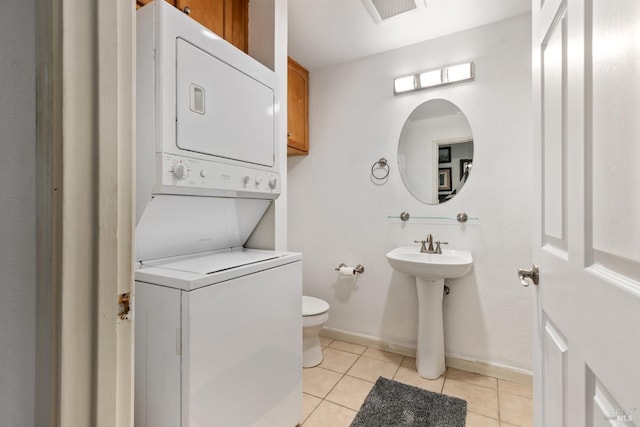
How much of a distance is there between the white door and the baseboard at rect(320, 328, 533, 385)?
1.36 meters

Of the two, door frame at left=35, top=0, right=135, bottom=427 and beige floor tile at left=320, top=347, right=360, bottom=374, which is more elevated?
door frame at left=35, top=0, right=135, bottom=427

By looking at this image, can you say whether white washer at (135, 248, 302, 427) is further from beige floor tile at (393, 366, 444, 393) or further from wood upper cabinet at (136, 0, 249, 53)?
wood upper cabinet at (136, 0, 249, 53)

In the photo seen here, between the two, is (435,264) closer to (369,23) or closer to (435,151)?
(435,151)

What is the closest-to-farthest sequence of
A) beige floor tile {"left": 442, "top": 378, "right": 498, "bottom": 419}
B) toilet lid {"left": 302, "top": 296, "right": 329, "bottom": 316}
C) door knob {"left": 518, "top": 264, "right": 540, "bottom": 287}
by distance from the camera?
door knob {"left": 518, "top": 264, "right": 540, "bottom": 287}
beige floor tile {"left": 442, "top": 378, "right": 498, "bottom": 419}
toilet lid {"left": 302, "top": 296, "right": 329, "bottom": 316}

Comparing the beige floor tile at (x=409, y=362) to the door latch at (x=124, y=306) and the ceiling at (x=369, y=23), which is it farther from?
the ceiling at (x=369, y=23)

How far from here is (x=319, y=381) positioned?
2.08m

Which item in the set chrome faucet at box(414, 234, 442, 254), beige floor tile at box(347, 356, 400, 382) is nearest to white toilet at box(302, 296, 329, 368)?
beige floor tile at box(347, 356, 400, 382)

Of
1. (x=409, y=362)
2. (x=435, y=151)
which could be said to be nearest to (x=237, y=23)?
(x=435, y=151)

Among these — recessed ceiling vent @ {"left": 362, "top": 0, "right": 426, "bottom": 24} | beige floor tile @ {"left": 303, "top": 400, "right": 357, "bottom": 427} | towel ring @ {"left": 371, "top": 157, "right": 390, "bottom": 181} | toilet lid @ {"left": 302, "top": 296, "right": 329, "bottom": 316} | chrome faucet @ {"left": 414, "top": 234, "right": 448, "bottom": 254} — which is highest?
recessed ceiling vent @ {"left": 362, "top": 0, "right": 426, "bottom": 24}

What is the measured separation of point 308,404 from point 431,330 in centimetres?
99

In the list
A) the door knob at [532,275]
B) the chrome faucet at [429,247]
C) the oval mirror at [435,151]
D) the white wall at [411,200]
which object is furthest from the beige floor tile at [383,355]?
the door knob at [532,275]

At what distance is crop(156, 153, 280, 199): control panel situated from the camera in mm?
1152

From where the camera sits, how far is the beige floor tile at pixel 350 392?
6.07 feet

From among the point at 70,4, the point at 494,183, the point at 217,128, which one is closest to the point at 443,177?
the point at 494,183
